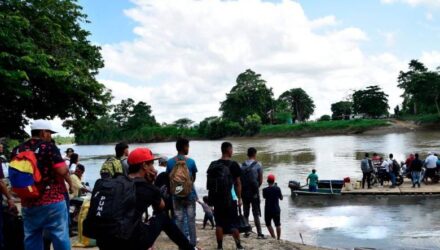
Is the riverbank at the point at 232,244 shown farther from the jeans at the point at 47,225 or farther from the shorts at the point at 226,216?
the jeans at the point at 47,225

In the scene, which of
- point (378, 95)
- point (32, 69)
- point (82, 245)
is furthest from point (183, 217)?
point (378, 95)

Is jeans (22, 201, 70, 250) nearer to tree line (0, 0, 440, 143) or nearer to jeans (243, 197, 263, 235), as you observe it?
jeans (243, 197, 263, 235)

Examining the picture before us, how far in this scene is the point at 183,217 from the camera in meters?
6.55

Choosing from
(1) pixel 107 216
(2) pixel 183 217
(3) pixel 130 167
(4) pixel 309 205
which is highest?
(3) pixel 130 167

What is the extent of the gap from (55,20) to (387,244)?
49.7 ft

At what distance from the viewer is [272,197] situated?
31.6 ft

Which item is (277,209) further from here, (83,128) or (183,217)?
(83,128)

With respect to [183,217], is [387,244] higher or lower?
lower

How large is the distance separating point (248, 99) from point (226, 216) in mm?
109356

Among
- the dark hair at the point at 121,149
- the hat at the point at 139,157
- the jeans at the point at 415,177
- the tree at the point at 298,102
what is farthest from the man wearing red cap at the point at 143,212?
the tree at the point at 298,102

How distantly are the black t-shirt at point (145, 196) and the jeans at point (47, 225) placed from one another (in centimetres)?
121

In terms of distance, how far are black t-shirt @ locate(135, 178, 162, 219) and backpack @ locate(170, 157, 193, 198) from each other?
7.20 feet

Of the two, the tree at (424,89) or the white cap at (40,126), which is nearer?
the white cap at (40,126)

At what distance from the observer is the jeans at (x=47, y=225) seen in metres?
4.63
